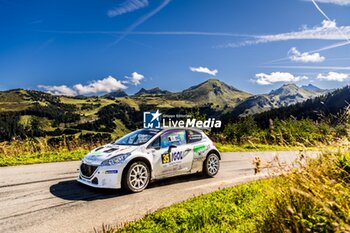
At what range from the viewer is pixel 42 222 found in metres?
5.92

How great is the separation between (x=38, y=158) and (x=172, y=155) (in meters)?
7.20

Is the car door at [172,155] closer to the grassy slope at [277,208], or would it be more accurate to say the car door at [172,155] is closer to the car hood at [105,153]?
the car hood at [105,153]

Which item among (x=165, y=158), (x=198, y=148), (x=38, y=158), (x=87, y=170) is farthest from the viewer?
(x=38, y=158)

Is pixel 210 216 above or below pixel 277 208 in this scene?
below

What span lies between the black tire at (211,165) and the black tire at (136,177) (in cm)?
252

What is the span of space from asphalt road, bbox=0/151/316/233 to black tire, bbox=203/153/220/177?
23cm

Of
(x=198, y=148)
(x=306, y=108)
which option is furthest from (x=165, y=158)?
(x=306, y=108)

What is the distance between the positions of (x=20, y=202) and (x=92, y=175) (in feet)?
5.77

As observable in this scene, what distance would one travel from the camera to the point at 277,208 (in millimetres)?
4539

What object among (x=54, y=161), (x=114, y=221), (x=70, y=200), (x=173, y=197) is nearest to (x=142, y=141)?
(x=173, y=197)

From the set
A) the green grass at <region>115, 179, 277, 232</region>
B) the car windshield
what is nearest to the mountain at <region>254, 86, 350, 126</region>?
the car windshield

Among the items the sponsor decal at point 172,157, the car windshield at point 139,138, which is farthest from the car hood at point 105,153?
the sponsor decal at point 172,157

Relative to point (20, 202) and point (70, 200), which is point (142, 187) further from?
point (20, 202)

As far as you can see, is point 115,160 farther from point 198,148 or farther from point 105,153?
point 198,148
